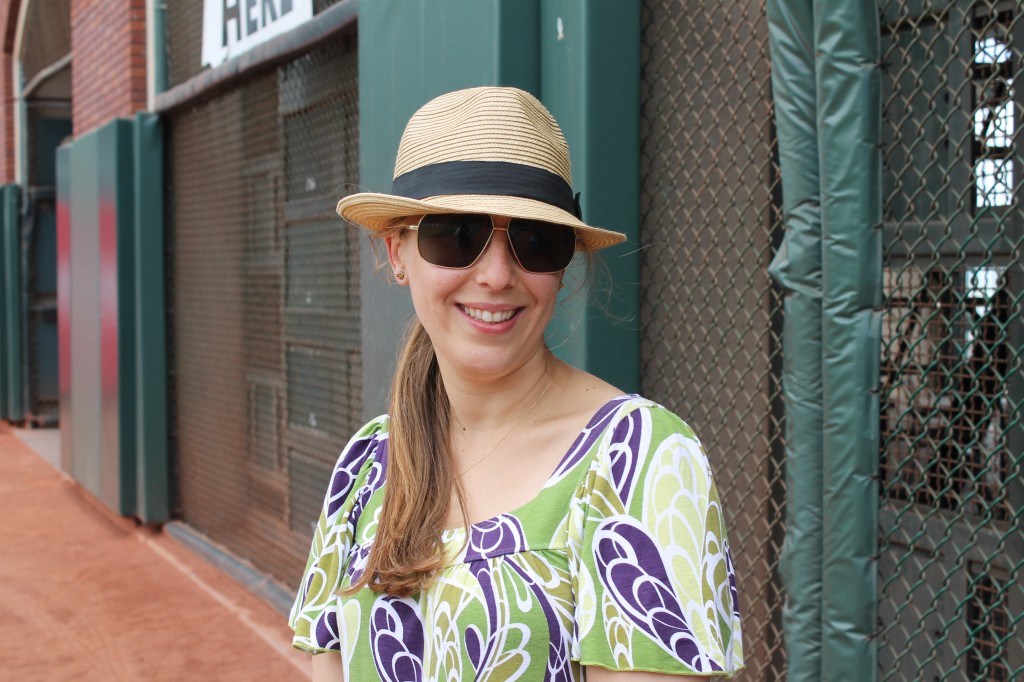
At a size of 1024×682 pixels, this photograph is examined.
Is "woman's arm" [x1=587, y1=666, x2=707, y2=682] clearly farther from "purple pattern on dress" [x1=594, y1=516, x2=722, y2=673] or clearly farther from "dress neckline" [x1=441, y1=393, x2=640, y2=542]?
"dress neckline" [x1=441, y1=393, x2=640, y2=542]

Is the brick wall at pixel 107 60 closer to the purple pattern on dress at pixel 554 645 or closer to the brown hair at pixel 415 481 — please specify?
the brown hair at pixel 415 481

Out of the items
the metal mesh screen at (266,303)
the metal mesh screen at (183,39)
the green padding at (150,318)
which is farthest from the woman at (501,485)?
the green padding at (150,318)

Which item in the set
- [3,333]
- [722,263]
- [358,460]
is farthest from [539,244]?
[3,333]

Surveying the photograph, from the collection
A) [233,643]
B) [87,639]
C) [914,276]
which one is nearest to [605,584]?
[914,276]

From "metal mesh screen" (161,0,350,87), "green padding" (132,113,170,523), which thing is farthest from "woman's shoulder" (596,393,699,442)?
"green padding" (132,113,170,523)

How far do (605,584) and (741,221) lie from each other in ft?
6.44

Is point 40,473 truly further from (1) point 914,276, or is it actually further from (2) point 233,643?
(1) point 914,276

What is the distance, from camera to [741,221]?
312 centimetres

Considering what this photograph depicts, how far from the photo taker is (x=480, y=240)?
1636 mm

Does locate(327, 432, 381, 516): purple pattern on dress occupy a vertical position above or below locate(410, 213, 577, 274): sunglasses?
below

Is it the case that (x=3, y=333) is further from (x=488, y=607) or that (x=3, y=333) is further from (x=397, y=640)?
(x=488, y=607)

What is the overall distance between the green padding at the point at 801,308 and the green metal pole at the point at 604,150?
0.80 meters

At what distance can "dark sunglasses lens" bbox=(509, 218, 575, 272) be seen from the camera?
161 cm

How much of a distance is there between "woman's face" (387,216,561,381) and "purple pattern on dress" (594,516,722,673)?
41cm
